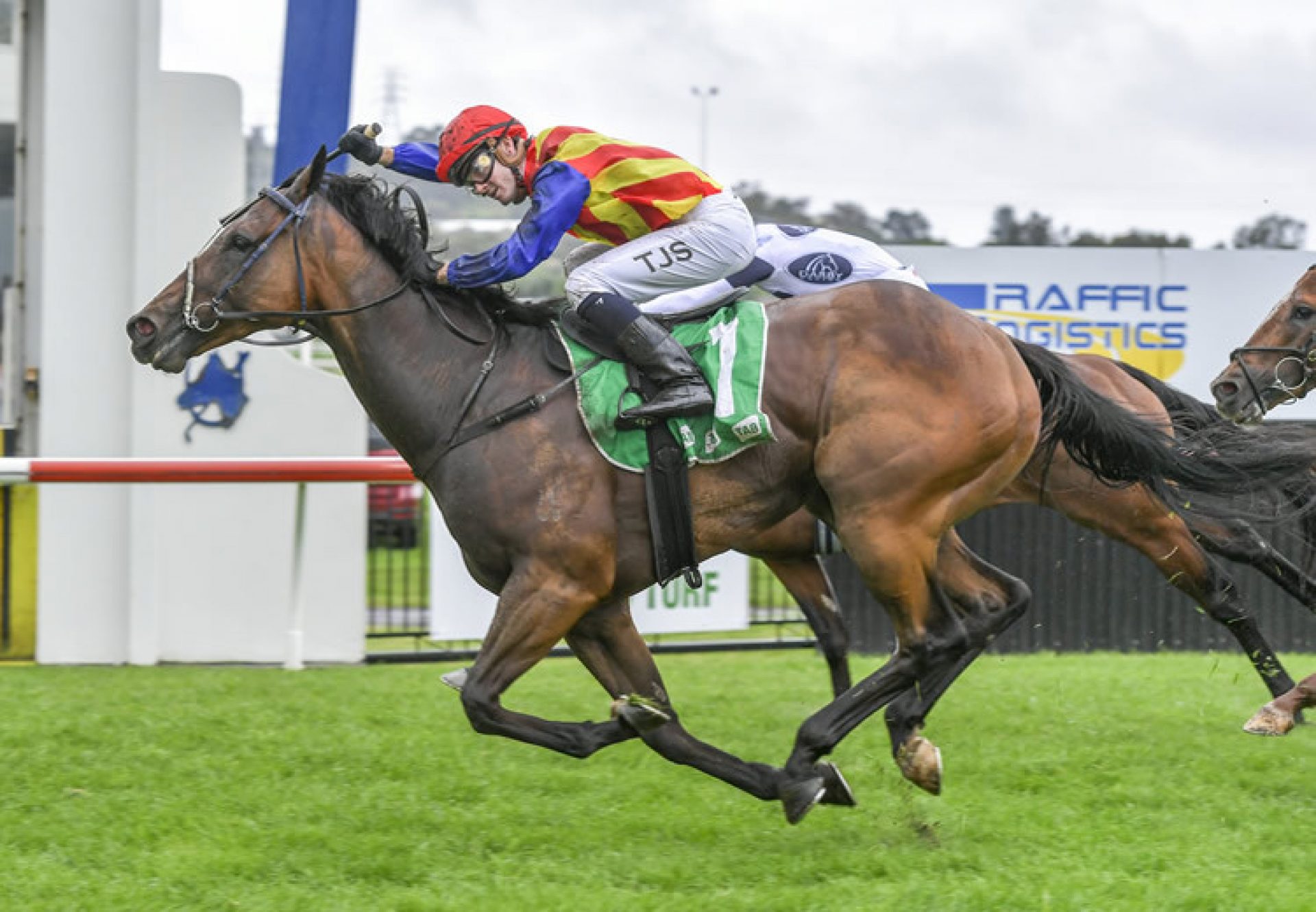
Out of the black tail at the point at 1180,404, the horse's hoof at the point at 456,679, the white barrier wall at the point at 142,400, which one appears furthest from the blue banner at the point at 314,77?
the black tail at the point at 1180,404

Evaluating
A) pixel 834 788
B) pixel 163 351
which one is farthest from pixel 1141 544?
pixel 163 351

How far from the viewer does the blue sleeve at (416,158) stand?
16.4ft

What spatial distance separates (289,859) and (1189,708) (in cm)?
389

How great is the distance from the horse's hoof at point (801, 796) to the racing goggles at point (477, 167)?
1859 millimetres

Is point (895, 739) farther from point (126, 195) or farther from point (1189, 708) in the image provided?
point (126, 195)

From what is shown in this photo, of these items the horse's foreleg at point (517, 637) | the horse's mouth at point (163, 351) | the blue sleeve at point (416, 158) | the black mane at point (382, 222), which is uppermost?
the blue sleeve at point (416, 158)

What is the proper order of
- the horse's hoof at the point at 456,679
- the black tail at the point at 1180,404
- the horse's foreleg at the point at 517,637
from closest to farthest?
the horse's foreleg at the point at 517,637 < the horse's hoof at the point at 456,679 < the black tail at the point at 1180,404

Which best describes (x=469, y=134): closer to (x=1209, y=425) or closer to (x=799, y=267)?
(x=799, y=267)

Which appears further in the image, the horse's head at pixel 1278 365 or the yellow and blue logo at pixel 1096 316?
the yellow and blue logo at pixel 1096 316

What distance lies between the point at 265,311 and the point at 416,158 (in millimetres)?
727

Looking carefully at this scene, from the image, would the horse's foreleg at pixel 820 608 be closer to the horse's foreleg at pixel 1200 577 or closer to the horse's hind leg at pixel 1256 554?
the horse's foreleg at pixel 1200 577

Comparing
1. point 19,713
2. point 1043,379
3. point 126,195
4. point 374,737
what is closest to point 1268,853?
point 1043,379

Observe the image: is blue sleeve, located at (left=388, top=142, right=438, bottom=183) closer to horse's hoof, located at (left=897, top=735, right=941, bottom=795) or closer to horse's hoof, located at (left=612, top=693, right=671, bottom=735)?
horse's hoof, located at (left=612, top=693, right=671, bottom=735)

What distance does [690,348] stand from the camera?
4.59 m
